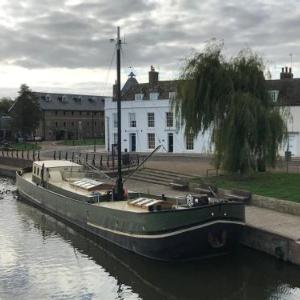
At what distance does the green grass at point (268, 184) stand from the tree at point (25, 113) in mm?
63032

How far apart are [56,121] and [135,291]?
93.2 metres

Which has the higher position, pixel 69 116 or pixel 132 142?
pixel 69 116

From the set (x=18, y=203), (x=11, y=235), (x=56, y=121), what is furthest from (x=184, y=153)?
(x=56, y=121)

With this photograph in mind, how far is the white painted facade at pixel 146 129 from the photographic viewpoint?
5709cm

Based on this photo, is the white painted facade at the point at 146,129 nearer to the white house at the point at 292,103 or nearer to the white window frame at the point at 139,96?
the white window frame at the point at 139,96

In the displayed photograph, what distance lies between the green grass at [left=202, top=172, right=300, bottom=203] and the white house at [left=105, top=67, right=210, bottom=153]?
24887 millimetres

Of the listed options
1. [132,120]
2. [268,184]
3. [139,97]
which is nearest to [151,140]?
[132,120]

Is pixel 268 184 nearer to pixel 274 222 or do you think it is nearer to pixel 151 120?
pixel 274 222

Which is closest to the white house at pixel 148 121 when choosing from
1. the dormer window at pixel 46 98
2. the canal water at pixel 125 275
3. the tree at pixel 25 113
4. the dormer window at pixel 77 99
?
the tree at pixel 25 113

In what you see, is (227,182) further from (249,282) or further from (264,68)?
(249,282)

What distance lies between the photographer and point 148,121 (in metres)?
59.9

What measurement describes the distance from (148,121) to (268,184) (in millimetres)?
33936

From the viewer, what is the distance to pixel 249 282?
53.8ft

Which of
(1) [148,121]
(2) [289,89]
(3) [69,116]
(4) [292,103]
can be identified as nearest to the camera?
(4) [292,103]
